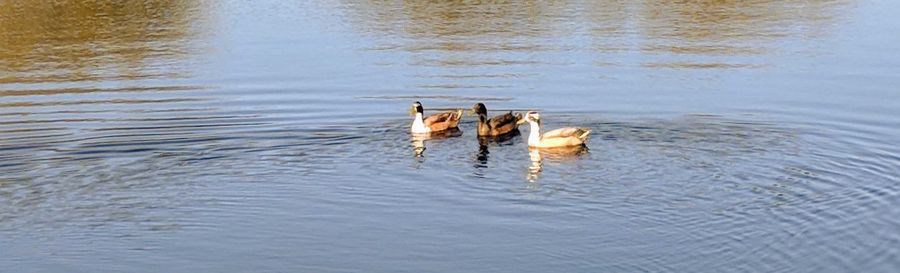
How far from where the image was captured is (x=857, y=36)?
3134cm

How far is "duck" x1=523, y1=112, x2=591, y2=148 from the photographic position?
838 inches

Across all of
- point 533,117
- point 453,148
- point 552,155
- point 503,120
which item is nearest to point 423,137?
point 453,148

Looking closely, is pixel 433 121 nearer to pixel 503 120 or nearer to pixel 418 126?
pixel 418 126

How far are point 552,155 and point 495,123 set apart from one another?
146 centimetres

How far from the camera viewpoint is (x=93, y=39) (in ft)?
111

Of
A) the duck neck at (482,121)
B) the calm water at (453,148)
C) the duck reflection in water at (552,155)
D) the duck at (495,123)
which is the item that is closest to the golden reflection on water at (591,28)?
the calm water at (453,148)

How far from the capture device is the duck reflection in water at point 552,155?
20.4 metres

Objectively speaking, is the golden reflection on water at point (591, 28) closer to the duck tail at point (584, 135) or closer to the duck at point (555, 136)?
the duck at point (555, 136)

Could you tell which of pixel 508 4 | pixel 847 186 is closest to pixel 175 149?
pixel 847 186

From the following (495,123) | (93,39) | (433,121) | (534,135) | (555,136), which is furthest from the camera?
(93,39)

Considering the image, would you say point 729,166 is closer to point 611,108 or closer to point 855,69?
point 611,108

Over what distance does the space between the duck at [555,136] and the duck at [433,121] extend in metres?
1.41

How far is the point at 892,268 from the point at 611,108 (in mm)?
9061

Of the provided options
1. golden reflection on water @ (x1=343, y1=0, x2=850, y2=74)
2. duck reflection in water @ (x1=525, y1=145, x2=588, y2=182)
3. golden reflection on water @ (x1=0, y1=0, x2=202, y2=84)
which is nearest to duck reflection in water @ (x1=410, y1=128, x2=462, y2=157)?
duck reflection in water @ (x1=525, y1=145, x2=588, y2=182)
